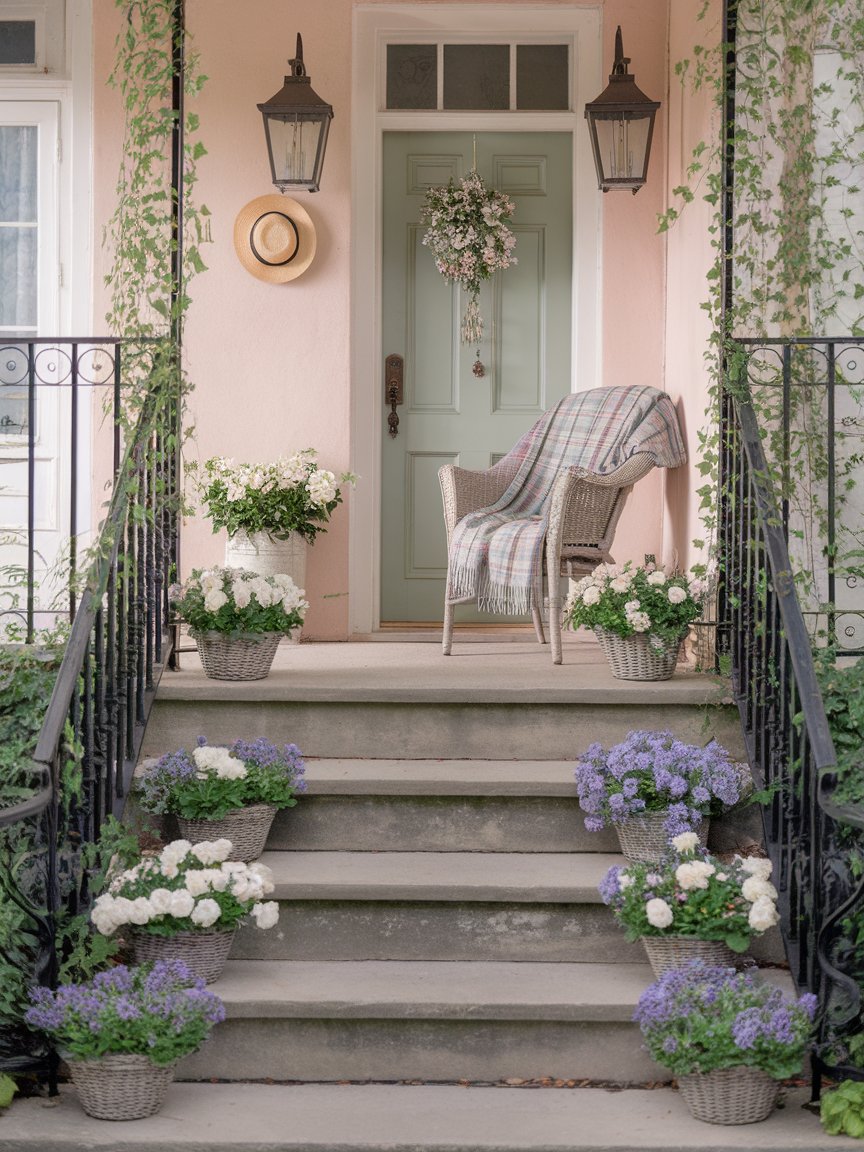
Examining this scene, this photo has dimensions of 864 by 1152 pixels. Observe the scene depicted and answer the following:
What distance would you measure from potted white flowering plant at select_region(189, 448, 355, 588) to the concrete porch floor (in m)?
0.43

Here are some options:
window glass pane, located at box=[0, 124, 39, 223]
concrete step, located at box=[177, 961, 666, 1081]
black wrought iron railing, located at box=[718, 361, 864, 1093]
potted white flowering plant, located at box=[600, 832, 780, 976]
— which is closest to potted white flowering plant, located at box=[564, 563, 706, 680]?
black wrought iron railing, located at box=[718, 361, 864, 1093]

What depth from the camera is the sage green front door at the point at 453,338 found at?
552cm

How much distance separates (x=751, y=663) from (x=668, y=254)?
7.82ft

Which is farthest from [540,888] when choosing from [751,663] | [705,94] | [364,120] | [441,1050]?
[364,120]

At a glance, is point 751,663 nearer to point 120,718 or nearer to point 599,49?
point 120,718

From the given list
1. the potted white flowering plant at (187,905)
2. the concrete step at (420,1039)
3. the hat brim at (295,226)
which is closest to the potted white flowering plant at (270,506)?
the hat brim at (295,226)

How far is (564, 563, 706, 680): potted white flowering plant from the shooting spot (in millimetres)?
3816

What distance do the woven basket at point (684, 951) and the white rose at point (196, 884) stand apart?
3.04 feet

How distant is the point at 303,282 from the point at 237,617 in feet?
6.92

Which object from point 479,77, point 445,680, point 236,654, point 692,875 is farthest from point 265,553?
point 692,875

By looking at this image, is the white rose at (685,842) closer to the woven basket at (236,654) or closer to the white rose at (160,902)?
the white rose at (160,902)

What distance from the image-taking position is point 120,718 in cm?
327

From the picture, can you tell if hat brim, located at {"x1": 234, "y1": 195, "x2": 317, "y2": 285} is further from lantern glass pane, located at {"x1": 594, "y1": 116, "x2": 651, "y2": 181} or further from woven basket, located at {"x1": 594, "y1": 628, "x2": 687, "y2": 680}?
woven basket, located at {"x1": 594, "y1": 628, "x2": 687, "y2": 680}

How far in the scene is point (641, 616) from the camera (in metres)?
3.81
